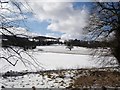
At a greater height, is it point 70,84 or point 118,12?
point 118,12

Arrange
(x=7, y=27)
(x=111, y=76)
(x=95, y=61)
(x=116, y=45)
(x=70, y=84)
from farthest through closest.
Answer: (x=95, y=61) < (x=116, y=45) < (x=111, y=76) < (x=70, y=84) < (x=7, y=27)

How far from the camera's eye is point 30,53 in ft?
20.0

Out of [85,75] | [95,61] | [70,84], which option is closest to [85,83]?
[70,84]

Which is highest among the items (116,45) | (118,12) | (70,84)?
(118,12)

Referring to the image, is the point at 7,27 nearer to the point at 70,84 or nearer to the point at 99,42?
the point at 70,84

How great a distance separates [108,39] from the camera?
23.8 m

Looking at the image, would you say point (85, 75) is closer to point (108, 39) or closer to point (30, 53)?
point (108, 39)

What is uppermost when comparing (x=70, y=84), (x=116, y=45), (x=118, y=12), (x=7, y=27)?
(x=118, y=12)

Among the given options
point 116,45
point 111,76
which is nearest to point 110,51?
point 116,45

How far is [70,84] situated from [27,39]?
10648 mm

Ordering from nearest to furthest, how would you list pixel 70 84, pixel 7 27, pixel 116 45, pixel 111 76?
pixel 7 27 → pixel 70 84 → pixel 111 76 → pixel 116 45

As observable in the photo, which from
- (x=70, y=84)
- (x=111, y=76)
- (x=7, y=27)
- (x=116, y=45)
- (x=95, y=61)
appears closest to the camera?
(x=7, y=27)

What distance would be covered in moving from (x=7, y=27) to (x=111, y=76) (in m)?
13.9

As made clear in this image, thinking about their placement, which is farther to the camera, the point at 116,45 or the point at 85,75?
the point at 116,45
